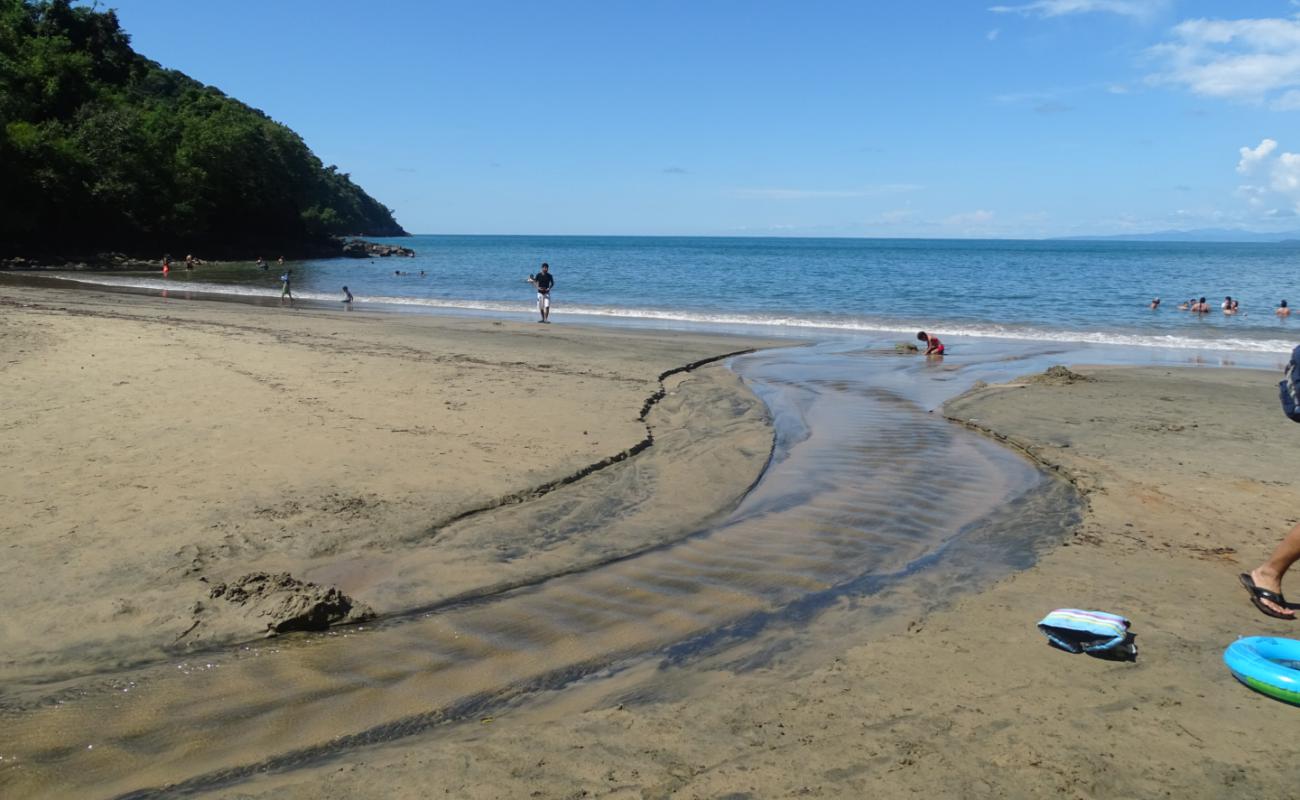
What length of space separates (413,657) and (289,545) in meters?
1.80

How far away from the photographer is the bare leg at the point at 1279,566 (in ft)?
16.0

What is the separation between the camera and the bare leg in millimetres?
4871

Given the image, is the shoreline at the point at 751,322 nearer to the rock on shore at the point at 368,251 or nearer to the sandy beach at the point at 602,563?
the sandy beach at the point at 602,563

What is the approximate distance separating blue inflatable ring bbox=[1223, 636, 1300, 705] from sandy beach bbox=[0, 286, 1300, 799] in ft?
0.25

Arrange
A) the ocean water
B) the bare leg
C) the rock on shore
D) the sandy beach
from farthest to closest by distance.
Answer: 1. the rock on shore
2. the ocean water
3. the bare leg
4. the sandy beach

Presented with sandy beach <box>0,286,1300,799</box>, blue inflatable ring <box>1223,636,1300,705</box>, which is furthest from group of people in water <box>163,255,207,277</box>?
blue inflatable ring <box>1223,636,1300,705</box>

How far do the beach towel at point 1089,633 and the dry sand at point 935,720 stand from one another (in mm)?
94

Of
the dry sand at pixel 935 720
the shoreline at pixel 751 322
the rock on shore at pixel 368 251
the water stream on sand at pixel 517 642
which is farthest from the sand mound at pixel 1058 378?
the rock on shore at pixel 368 251

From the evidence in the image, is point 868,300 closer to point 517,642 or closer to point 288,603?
point 517,642

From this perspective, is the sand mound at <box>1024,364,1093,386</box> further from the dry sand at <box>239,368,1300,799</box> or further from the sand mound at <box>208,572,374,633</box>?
the sand mound at <box>208,572,374,633</box>

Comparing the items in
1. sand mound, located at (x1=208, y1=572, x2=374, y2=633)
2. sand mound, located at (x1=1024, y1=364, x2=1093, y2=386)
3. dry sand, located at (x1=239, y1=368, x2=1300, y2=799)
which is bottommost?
dry sand, located at (x1=239, y1=368, x2=1300, y2=799)

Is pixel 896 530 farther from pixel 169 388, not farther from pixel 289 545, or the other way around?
pixel 169 388

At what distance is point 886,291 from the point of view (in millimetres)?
43531

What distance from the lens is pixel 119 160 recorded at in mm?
55281
